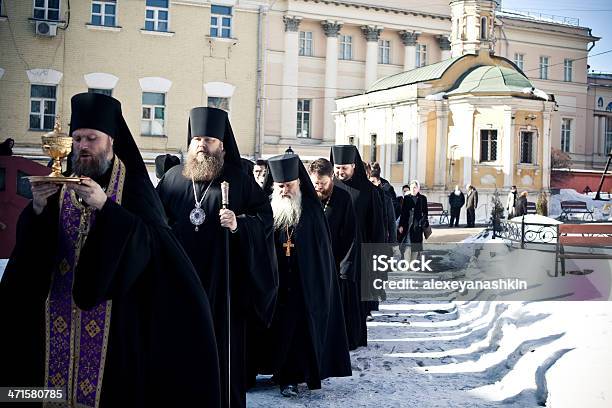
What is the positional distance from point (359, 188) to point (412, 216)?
20.2 ft

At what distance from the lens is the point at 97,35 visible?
27703mm

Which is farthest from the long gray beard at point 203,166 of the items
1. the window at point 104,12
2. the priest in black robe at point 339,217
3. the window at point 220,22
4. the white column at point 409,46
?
A: the white column at point 409,46

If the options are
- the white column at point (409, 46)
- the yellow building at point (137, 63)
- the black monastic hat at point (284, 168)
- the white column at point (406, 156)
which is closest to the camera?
the black monastic hat at point (284, 168)

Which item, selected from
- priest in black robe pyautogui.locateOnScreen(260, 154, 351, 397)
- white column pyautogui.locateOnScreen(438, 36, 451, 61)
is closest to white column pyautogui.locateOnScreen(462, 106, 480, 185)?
white column pyautogui.locateOnScreen(438, 36, 451, 61)

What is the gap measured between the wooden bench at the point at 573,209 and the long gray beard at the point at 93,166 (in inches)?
1127

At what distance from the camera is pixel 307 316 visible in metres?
6.24

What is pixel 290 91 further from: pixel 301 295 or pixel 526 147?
pixel 301 295

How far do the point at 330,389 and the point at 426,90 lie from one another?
1012 inches

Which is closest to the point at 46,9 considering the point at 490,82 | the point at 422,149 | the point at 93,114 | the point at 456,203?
the point at 422,149

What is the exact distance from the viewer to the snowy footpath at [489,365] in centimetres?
557

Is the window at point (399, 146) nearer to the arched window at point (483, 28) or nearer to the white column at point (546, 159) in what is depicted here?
the white column at point (546, 159)

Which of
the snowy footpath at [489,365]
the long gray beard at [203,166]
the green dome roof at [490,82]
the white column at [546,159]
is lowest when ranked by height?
the snowy footpath at [489,365]

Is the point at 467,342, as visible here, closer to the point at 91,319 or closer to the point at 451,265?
the point at 91,319

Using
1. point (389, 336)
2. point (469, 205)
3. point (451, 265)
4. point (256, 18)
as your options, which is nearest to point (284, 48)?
point (256, 18)
